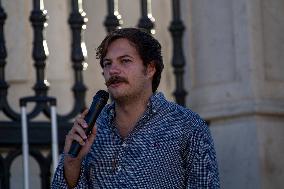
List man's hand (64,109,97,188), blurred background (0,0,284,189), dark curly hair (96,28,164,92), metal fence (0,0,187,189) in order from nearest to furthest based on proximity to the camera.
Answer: man's hand (64,109,97,188), dark curly hair (96,28,164,92), metal fence (0,0,187,189), blurred background (0,0,284,189)

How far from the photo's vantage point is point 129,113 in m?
3.76

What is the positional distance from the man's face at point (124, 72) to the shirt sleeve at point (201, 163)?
9.1 inches

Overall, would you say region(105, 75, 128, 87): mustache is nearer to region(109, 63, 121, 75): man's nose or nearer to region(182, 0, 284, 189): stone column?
region(109, 63, 121, 75): man's nose

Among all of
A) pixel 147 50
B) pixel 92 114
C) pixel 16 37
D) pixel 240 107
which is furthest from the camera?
pixel 16 37

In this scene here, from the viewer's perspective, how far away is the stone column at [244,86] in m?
6.62

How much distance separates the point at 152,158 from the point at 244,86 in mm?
3060

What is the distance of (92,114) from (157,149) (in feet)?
0.83

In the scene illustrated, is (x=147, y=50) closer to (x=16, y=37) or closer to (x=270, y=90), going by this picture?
(x=270, y=90)

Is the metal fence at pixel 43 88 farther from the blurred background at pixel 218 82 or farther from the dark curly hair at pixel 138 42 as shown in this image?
the dark curly hair at pixel 138 42

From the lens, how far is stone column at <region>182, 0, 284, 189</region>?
6.62 m

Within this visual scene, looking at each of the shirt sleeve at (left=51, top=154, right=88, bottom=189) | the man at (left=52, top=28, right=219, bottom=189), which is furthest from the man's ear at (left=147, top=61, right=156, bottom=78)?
the shirt sleeve at (left=51, top=154, right=88, bottom=189)

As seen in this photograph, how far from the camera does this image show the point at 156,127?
376 cm

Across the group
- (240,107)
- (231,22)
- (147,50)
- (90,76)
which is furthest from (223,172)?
(147,50)

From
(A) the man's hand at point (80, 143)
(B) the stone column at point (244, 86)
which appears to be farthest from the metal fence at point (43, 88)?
(A) the man's hand at point (80, 143)
